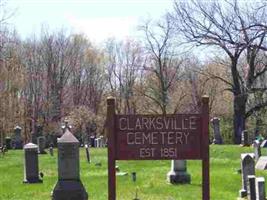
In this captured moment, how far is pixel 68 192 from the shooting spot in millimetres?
13656

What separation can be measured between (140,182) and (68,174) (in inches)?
201

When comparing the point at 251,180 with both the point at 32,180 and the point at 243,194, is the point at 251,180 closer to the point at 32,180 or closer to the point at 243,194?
the point at 243,194

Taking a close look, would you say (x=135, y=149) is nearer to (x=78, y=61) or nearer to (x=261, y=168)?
(x=261, y=168)

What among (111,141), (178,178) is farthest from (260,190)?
(178,178)

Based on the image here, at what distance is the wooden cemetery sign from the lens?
418 inches

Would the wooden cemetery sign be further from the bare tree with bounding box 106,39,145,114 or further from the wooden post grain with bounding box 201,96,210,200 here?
the bare tree with bounding box 106,39,145,114

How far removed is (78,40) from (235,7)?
103 ft

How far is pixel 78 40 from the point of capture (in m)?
75.9

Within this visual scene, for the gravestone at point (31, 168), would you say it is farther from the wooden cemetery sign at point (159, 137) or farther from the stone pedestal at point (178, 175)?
the wooden cemetery sign at point (159, 137)

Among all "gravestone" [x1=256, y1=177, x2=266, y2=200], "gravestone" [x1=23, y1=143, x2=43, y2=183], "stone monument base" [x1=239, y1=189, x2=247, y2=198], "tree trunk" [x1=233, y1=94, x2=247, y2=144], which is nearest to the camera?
"gravestone" [x1=256, y1=177, x2=266, y2=200]

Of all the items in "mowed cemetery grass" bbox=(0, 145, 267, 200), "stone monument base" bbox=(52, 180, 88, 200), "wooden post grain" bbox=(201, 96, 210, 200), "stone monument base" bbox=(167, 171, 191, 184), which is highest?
"wooden post grain" bbox=(201, 96, 210, 200)

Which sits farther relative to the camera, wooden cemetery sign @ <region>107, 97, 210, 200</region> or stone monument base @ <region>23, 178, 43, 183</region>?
stone monument base @ <region>23, 178, 43, 183</region>

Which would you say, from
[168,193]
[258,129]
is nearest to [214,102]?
[258,129]

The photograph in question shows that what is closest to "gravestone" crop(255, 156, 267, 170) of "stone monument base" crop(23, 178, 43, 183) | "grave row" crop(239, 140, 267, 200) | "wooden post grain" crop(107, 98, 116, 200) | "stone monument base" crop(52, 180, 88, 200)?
"grave row" crop(239, 140, 267, 200)
